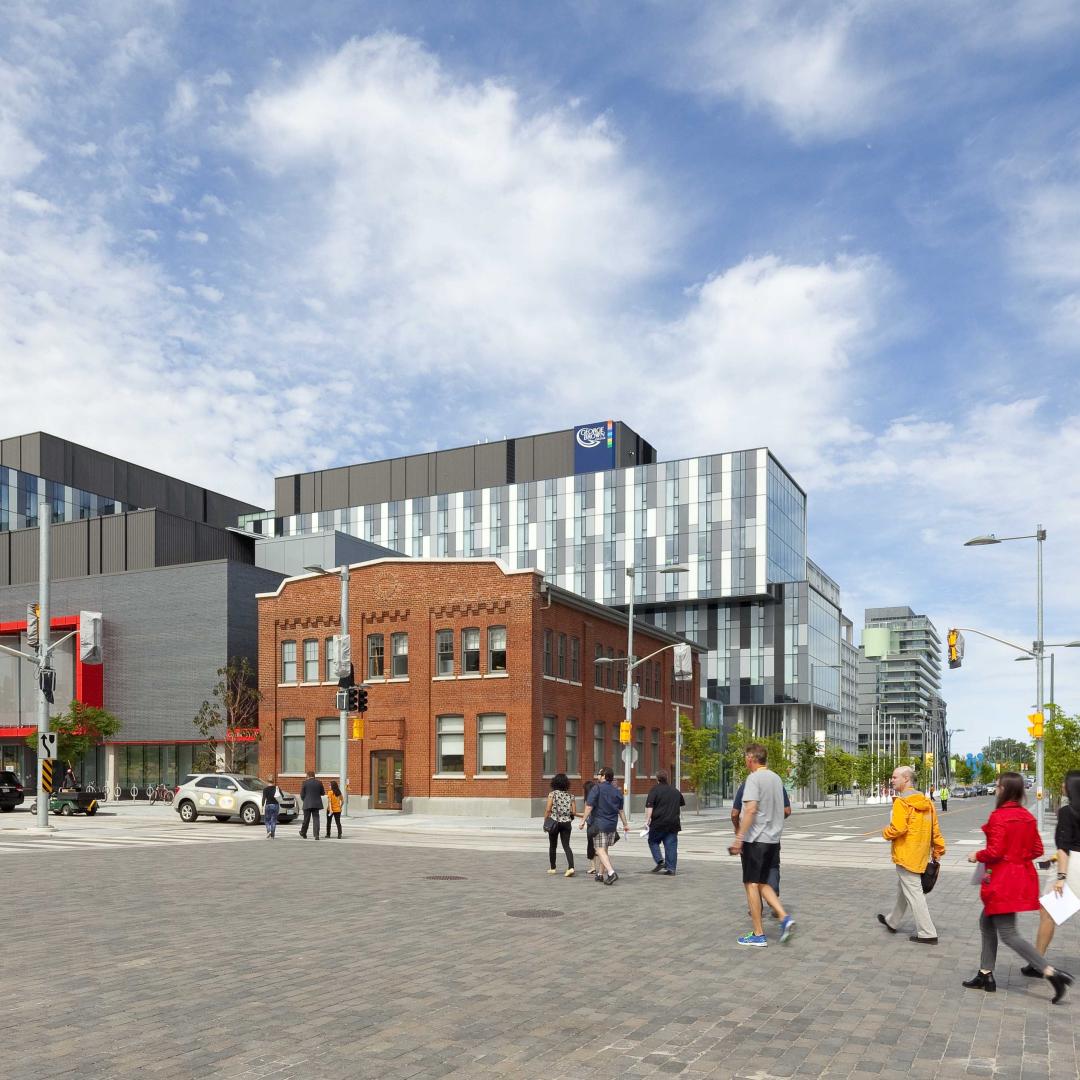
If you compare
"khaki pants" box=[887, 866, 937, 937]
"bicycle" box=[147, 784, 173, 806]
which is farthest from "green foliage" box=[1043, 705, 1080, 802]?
"khaki pants" box=[887, 866, 937, 937]

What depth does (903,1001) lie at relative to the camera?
30.6ft

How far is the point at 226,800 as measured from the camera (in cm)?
3794

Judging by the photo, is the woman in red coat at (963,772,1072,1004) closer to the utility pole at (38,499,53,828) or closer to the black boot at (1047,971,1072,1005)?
the black boot at (1047,971,1072,1005)

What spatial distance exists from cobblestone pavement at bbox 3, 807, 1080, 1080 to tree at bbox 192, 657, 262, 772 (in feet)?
127

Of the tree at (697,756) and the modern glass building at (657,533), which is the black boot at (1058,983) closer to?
the tree at (697,756)

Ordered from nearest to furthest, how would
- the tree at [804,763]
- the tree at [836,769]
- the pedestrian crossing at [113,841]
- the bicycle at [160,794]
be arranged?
the pedestrian crossing at [113,841] → the bicycle at [160,794] → the tree at [804,763] → the tree at [836,769]

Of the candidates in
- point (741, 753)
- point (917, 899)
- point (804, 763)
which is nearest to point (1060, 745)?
point (741, 753)

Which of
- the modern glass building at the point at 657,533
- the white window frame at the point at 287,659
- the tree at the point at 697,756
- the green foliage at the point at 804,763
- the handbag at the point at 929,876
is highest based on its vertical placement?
the modern glass building at the point at 657,533

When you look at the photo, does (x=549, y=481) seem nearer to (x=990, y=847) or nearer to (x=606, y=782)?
(x=606, y=782)

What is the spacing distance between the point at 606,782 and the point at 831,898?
4.28 meters

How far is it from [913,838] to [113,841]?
75.4ft

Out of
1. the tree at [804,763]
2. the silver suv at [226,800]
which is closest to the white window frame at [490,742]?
the silver suv at [226,800]

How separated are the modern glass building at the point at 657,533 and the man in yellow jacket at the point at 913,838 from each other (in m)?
79.4

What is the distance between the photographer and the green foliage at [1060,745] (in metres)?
60.0
